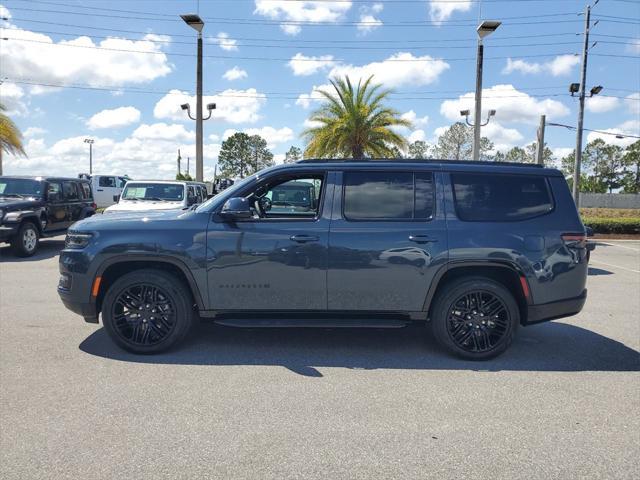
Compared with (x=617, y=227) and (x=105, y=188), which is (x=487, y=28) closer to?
(x=617, y=227)

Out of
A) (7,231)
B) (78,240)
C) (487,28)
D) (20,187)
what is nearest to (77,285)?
(78,240)

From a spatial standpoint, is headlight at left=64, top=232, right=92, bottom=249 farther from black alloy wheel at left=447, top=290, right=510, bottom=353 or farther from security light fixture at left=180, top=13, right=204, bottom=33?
security light fixture at left=180, top=13, right=204, bottom=33

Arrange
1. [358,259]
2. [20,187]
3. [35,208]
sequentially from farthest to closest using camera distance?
[20,187] → [35,208] → [358,259]

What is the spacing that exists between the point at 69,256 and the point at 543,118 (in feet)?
73.3

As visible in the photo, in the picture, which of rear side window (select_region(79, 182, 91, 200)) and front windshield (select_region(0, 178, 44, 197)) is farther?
rear side window (select_region(79, 182, 91, 200))

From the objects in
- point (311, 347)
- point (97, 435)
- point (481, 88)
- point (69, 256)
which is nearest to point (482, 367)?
point (311, 347)

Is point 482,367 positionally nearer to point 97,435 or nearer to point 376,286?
point 376,286

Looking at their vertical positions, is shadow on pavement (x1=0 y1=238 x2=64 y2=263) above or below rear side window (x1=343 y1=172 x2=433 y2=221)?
below

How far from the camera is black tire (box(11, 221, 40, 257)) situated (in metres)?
10.7

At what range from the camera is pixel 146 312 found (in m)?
4.66

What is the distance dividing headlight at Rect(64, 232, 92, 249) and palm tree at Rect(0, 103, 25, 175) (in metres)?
26.0

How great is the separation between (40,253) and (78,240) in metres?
8.44

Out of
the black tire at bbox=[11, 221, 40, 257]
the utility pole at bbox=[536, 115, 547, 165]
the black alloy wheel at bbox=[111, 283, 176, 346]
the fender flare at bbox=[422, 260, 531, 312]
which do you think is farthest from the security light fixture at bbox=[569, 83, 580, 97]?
the black alloy wheel at bbox=[111, 283, 176, 346]

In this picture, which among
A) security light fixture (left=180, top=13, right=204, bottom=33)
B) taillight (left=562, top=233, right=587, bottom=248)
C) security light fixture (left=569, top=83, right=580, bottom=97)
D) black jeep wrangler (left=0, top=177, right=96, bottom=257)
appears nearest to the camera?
taillight (left=562, top=233, right=587, bottom=248)
